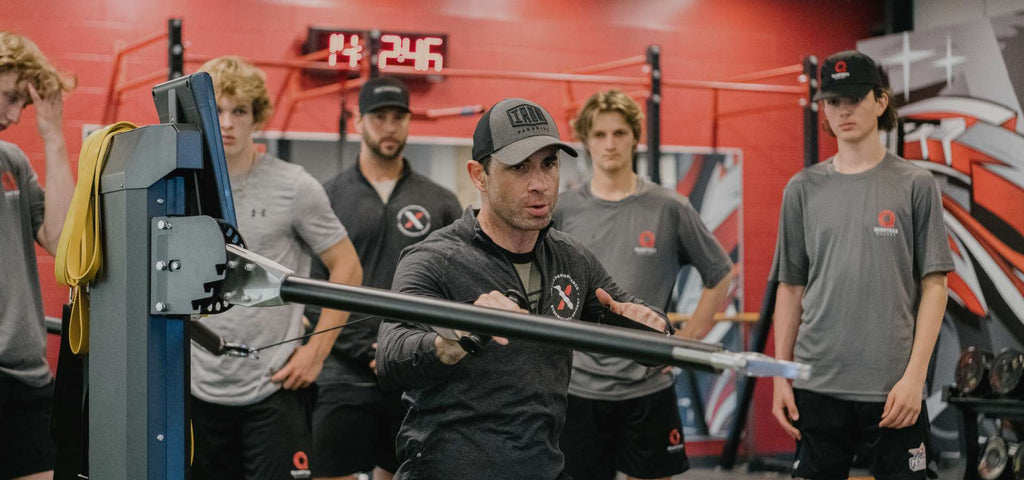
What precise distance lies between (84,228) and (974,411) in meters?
4.23

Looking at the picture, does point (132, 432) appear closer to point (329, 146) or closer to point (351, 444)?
point (351, 444)

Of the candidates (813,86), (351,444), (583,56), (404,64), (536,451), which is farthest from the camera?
(583,56)

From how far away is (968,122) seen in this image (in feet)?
22.0

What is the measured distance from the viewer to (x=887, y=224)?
10.2 feet

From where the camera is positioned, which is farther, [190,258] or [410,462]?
[410,462]

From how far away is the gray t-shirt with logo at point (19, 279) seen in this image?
2.59m

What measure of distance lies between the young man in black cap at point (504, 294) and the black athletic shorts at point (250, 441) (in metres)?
0.91

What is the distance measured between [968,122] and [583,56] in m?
2.55

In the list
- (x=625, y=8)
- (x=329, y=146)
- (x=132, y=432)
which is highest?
(x=625, y=8)

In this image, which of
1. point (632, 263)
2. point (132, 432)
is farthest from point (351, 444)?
point (132, 432)

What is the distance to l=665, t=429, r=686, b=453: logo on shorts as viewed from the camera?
11.5 feet

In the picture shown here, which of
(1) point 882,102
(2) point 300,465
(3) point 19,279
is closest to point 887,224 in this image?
(1) point 882,102

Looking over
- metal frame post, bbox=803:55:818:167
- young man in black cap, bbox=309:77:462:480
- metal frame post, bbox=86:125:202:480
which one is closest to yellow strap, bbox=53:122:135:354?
metal frame post, bbox=86:125:202:480

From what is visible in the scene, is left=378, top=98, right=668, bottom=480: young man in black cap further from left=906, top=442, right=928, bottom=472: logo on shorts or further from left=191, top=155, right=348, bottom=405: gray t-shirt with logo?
left=906, top=442, right=928, bottom=472: logo on shorts
